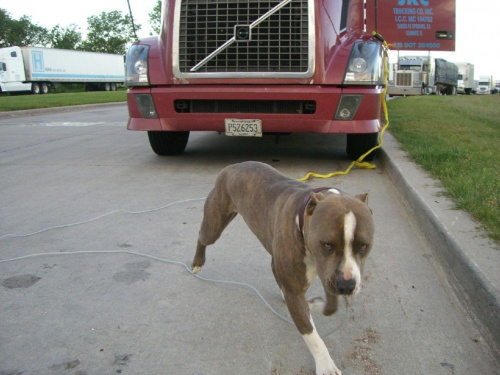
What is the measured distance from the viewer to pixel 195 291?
3.11 m

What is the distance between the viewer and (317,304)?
270 cm

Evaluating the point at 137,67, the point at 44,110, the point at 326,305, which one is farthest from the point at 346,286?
the point at 44,110

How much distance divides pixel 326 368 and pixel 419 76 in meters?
38.8

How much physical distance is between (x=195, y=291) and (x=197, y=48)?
3849 mm

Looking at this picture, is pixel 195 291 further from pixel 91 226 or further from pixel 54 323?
pixel 91 226

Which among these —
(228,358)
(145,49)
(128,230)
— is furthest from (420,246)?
(145,49)

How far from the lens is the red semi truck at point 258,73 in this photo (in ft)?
19.7

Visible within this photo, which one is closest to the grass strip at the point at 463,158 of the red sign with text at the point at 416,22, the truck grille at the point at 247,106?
the truck grille at the point at 247,106

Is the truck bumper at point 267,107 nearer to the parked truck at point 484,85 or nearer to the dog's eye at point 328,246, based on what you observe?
the dog's eye at point 328,246

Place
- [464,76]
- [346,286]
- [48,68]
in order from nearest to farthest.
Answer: [346,286] < [48,68] < [464,76]

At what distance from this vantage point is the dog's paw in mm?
2672

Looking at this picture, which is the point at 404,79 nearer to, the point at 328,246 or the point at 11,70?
the point at 11,70

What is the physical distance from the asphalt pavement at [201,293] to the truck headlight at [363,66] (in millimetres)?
1261

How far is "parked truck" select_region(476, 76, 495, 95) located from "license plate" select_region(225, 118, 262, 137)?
70349mm
